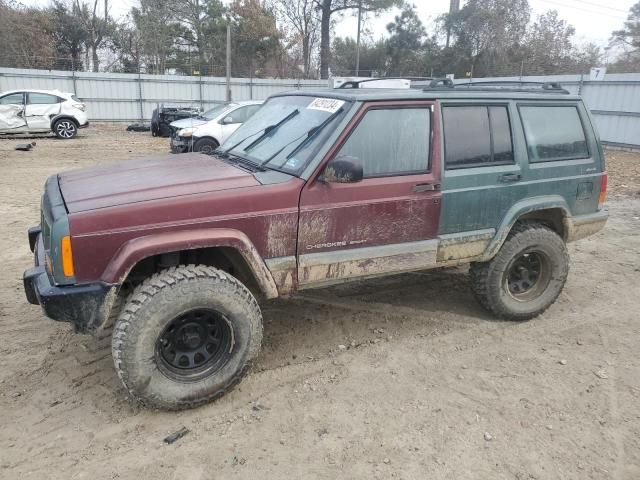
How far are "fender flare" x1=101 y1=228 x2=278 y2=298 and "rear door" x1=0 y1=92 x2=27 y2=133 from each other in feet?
53.1

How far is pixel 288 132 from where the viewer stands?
3719mm

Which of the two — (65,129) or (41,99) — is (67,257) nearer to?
(41,99)

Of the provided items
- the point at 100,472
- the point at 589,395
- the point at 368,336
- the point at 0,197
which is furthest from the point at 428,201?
the point at 0,197

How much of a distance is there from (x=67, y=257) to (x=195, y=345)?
918 mm

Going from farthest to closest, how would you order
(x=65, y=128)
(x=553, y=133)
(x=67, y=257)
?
(x=65, y=128)
(x=553, y=133)
(x=67, y=257)

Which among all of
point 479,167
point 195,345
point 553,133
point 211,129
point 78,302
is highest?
point 553,133

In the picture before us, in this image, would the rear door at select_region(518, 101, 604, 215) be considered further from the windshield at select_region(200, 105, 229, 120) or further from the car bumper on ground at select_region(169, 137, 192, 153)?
the windshield at select_region(200, 105, 229, 120)

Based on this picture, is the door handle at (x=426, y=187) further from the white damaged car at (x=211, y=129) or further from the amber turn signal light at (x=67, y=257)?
the white damaged car at (x=211, y=129)

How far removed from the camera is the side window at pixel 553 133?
4.12m

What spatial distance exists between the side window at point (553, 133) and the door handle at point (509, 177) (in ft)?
0.71

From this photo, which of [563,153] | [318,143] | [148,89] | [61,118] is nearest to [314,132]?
[318,143]

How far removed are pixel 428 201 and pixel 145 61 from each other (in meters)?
33.6

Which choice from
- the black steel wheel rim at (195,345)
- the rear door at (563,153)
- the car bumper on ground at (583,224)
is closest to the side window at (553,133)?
the rear door at (563,153)

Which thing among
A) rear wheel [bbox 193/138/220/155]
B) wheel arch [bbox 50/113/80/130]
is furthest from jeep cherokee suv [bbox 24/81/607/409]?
wheel arch [bbox 50/113/80/130]
